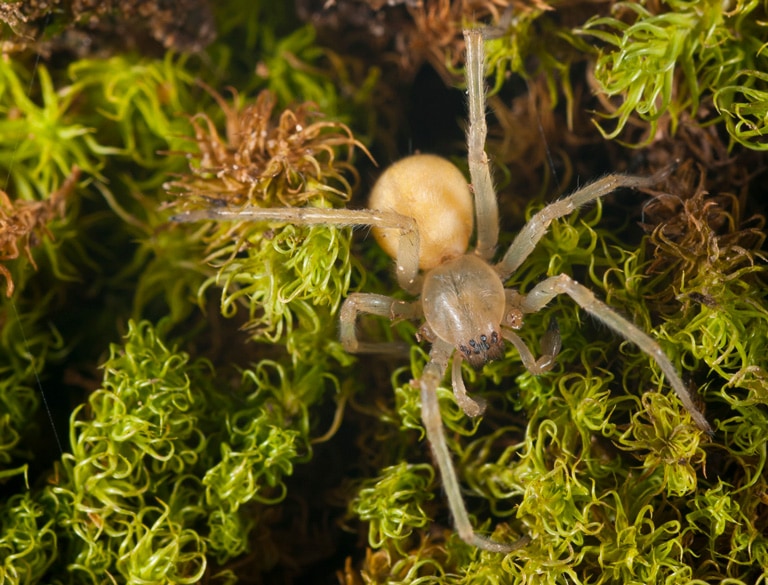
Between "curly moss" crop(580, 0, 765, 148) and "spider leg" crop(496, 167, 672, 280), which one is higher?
"curly moss" crop(580, 0, 765, 148)

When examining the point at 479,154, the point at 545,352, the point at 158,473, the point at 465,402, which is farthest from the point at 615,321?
the point at 158,473

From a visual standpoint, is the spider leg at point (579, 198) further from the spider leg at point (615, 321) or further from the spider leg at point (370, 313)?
the spider leg at point (370, 313)

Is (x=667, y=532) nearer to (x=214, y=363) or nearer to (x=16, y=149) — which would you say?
(x=214, y=363)

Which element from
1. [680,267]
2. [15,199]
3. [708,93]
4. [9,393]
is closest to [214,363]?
[9,393]

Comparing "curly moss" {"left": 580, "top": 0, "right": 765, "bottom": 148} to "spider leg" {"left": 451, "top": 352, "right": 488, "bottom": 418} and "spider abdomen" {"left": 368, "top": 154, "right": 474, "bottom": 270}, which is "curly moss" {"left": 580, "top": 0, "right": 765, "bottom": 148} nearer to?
"spider abdomen" {"left": 368, "top": 154, "right": 474, "bottom": 270}

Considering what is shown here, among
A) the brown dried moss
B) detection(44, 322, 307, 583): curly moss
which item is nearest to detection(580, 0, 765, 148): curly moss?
detection(44, 322, 307, 583): curly moss

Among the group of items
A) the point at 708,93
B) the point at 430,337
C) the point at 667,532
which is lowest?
the point at 667,532
